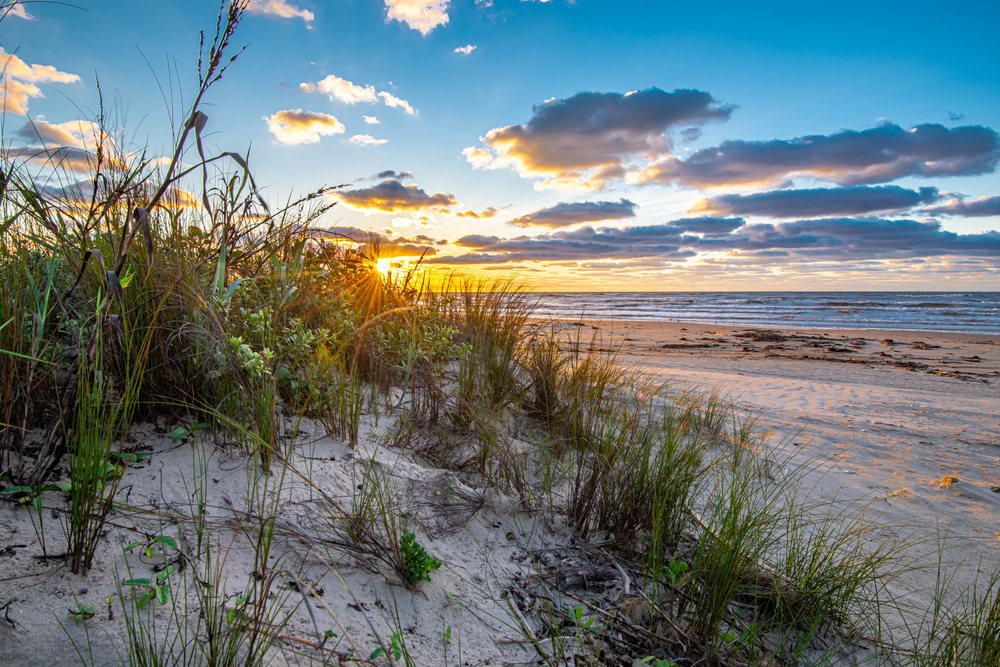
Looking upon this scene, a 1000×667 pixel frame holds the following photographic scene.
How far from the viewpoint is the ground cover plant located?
55.4 inches

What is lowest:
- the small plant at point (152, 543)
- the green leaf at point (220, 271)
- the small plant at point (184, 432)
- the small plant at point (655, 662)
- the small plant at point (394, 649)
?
the small plant at point (655, 662)

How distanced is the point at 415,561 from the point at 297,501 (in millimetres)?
567

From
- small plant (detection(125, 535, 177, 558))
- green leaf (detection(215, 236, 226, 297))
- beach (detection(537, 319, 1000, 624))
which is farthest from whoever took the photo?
beach (detection(537, 319, 1000, 624))

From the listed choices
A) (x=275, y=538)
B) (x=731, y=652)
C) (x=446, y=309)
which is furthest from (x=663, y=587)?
(x=446, y=309)

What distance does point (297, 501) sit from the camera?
76.8 inches

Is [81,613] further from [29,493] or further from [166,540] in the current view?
[29,493]

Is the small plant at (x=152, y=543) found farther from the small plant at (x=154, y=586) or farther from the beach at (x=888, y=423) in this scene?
the beach at (x=888, y=423)

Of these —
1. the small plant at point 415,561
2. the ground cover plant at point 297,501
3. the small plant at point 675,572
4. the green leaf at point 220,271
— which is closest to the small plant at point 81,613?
the ground cover plant at point 297,501

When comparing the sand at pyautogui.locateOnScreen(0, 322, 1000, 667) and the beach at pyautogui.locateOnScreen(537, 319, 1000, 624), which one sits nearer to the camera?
the sand at pyautogui.locateOnScreen(0, 322, 1000, 667)

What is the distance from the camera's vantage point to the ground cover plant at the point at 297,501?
1407 mm

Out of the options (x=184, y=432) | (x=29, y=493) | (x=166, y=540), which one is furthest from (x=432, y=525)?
(x=29, y=493)

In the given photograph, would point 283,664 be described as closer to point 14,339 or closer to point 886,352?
point 14,339

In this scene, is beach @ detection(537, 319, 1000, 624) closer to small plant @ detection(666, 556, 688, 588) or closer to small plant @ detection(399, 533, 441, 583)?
small plant @ detection(666, 556, 688, 588)

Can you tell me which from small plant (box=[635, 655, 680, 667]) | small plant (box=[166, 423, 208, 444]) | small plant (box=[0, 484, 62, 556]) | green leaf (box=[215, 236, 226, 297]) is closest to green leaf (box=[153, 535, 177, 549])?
small plant (box=[0, 484, 62, 556])
